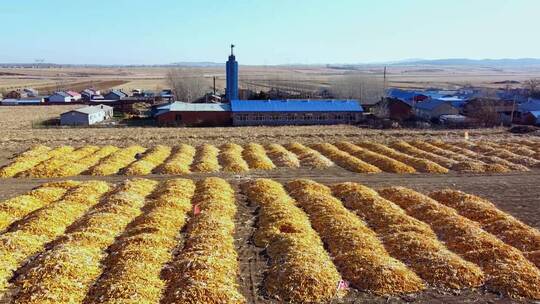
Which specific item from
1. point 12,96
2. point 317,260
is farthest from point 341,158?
point 12,96

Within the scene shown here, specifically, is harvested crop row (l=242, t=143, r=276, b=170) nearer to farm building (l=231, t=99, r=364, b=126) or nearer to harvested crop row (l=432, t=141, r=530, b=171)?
harvested crop row (l=432, t=141, r=530, b=171)

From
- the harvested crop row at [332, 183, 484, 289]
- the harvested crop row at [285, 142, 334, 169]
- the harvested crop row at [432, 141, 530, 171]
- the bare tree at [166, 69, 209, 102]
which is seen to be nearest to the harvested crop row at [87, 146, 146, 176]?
the harvested crop row at [285, 142, 334, 169]

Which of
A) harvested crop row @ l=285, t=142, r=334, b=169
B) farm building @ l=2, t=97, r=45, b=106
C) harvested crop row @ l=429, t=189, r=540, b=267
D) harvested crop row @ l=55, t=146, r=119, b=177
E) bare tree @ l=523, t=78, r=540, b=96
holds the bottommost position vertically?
farm building @ l=2, t=97, r=45, b=106

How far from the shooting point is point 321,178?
24.1 metres

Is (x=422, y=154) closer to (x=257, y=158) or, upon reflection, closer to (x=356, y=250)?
(x=257, y=158)

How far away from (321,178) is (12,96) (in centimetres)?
7963

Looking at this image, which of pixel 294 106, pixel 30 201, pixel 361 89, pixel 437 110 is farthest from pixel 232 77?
pixel 30 201

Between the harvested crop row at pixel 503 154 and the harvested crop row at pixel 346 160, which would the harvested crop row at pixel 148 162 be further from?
the harvested crop row at pixel 503 154

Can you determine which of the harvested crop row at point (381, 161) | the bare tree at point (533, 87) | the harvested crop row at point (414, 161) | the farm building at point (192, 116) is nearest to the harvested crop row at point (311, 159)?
the harvested crop row at point (381, 161)

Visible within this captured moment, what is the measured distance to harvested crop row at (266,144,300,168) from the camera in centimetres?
2706

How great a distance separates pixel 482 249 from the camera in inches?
539

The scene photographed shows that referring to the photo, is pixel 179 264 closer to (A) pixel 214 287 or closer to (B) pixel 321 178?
(A) pixel 214 287

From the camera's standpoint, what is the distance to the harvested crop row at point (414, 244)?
476 inches

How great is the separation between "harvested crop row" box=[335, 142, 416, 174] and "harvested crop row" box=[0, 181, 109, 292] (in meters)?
15.0
